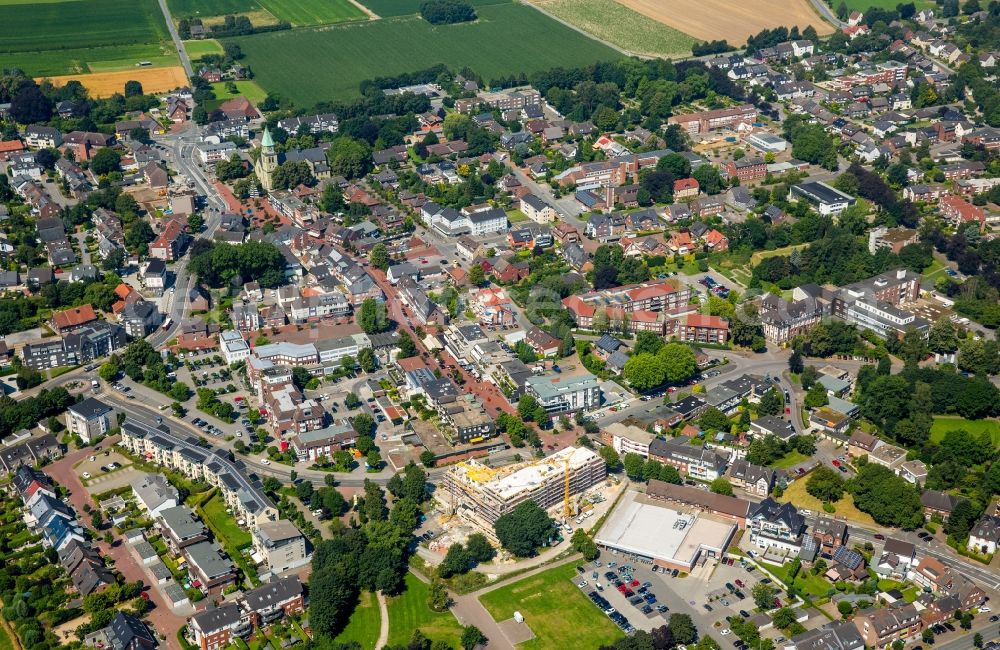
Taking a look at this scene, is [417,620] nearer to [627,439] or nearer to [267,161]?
[627,439]

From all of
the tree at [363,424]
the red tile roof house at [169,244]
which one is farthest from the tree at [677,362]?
the red tile roof house at [169,244]

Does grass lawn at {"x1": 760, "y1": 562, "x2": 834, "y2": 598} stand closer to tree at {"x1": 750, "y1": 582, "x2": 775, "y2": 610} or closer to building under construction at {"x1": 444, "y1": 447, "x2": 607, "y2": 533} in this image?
tree at {"x1": 750, "y1": 582, "x2": 775, "y2": 610}

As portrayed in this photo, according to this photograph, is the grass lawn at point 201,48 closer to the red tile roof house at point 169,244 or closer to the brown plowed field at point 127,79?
the brown plowed field at point 127,79

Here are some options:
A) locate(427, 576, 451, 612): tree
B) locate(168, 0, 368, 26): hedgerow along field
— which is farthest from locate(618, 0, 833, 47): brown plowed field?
locate(427, 576, 451, 612): tree

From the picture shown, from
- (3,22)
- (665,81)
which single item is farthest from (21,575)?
(3,22)

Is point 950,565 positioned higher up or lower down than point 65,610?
higher up

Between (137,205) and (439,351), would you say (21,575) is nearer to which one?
(439,351)
